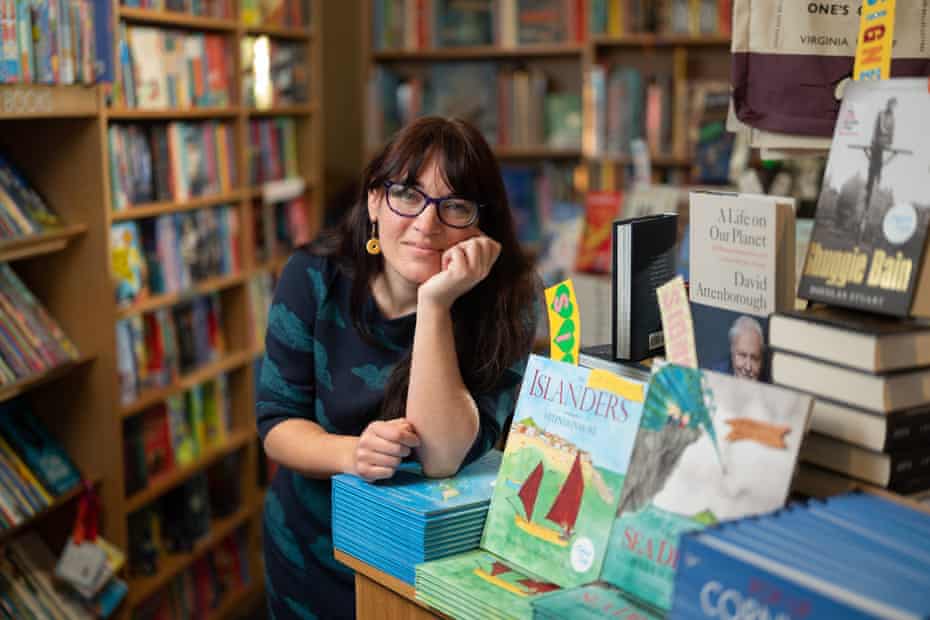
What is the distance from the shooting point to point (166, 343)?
329 centimetres

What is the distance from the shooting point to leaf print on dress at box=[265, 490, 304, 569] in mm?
1774

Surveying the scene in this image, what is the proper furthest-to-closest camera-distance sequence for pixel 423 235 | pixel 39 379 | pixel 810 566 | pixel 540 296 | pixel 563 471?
1. pixel 39 379
2. pixel 540 296
3. pixel 423 235
4. pixel 563 471
5. pixel 810 566

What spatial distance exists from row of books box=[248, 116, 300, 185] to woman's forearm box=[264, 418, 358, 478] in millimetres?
2250

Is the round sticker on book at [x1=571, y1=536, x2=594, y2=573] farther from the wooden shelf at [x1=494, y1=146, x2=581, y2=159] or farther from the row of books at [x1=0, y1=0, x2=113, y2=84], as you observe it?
the wooden shelf at [x1=494, y1=146, x2=581, y2=159]

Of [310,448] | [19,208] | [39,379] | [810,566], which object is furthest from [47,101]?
[810,566]

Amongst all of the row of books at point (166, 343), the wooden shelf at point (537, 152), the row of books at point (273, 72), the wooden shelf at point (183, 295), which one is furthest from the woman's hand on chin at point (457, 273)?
the wooden shelf at point (537, 152)

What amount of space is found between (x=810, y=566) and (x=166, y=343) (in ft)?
8.87

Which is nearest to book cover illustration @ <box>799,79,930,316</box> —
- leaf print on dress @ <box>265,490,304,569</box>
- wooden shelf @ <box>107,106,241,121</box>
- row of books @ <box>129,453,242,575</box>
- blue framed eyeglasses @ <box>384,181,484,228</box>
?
blue framed eyeglasses @ <box>384,181,484,228</box>

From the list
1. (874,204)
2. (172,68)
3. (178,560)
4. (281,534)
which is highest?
(172,68)

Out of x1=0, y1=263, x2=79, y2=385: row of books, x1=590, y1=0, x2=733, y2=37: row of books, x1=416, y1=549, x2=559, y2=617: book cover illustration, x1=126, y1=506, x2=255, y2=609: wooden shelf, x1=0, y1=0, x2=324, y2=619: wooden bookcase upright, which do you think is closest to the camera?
x1=416, y1=549, x2=559, y2=617: book cover illustration

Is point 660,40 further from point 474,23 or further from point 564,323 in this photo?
point 564,323

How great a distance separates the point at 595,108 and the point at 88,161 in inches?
88.6

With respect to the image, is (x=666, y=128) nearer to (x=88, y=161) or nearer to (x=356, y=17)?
(x=356, y=17)

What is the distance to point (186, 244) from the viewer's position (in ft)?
11.1
